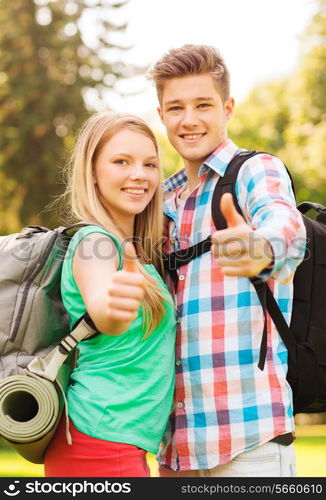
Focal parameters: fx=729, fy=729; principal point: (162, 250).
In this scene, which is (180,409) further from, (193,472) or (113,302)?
(113,302)

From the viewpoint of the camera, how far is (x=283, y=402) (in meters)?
3.17

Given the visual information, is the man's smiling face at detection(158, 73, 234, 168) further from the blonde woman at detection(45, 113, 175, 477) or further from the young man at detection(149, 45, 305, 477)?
the blonde woman at detection(45, 113, 175, 477)

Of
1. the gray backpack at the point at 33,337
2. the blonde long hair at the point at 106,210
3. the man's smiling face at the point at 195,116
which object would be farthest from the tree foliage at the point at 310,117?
the gray backpack at the point at 33,337

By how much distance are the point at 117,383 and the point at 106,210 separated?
33.3 inches

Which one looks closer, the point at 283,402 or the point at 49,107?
the point at 283,402

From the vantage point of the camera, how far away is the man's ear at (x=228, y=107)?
12.3 ft

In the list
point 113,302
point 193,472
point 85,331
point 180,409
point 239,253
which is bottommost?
point 193,472

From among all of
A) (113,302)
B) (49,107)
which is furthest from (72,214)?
(49,107)

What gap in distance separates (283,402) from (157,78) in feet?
5.61

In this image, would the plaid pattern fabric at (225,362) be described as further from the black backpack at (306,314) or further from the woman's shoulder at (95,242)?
the woman's shoulder at (95,242)

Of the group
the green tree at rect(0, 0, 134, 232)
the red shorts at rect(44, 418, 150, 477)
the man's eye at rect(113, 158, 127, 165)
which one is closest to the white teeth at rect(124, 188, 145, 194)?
the man's eye at rect(113, 158, 127, 165)

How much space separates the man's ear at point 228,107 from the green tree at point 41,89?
18.4 meters

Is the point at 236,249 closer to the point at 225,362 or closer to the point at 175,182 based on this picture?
the point at 225,362

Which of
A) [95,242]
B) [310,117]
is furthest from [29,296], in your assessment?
[310,117]
